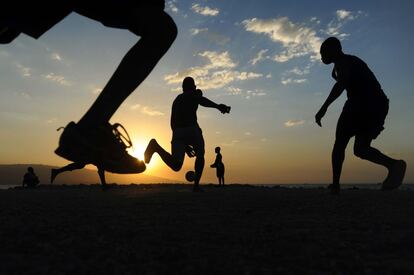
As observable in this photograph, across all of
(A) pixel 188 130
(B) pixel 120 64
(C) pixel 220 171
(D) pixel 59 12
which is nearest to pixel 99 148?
(B) pixel 120 64

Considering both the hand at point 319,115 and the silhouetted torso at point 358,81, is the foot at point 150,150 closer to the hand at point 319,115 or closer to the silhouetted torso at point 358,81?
the hand at point 319,115

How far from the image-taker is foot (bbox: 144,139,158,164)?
27.2 ft

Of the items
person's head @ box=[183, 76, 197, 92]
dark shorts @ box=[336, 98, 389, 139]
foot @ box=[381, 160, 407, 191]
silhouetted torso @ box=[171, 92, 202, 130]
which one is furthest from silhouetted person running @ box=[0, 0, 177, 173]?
person's head @ box=[183, 76, 197, 92]

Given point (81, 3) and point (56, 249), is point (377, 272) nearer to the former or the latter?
point (56, 249)

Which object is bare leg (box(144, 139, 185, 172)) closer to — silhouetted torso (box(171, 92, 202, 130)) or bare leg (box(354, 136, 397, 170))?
silhouetted torso (box(171, 92, 202, 130))

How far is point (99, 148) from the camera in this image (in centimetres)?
233

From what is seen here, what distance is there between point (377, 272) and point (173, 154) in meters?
7.23

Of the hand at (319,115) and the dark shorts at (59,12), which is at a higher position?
the hand at (319,115)

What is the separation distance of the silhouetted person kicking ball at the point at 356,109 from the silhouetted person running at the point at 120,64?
14.2 feet

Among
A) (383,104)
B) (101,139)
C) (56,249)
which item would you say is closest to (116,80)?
(101,139)

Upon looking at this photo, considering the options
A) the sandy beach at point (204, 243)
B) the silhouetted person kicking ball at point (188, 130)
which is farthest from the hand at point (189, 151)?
the sandy beach at point (204, 243)

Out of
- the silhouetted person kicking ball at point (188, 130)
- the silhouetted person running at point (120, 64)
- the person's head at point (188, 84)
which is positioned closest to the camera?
the silhouetted person running at point (120, 64)

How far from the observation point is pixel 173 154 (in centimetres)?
862

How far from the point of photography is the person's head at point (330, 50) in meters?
6.71
